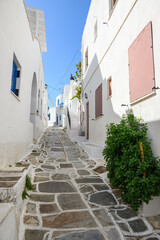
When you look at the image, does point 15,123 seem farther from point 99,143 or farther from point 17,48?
point 99,143

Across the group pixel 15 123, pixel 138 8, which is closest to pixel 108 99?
pixel 138 8

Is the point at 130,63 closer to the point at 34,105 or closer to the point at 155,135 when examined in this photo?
the point at 155,135

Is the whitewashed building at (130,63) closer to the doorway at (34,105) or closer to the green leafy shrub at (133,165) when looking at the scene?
the green leafy shrub at (133,165)

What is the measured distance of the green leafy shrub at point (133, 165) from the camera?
8.15 feet

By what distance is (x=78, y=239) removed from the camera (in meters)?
2.03

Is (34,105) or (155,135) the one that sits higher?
(34,105)

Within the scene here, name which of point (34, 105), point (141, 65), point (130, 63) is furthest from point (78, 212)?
point (34, 105)

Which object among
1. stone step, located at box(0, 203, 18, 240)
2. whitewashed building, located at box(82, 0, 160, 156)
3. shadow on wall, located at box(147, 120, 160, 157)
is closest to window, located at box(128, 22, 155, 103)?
whitewashed building, located at box(82, 0, 160, 156)

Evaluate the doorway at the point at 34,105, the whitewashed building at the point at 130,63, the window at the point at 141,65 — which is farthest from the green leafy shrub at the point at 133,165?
the doorway at the point at 34,105

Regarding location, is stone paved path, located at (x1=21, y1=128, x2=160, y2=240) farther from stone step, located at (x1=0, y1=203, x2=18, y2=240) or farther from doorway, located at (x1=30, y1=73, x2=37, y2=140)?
doorway, located at (x1=30, y1=73, x2=37, y2=140)

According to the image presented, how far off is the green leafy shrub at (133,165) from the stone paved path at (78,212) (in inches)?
13.6

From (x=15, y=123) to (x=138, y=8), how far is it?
443 centimetres

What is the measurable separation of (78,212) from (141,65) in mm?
3275

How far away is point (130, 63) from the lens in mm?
3871
